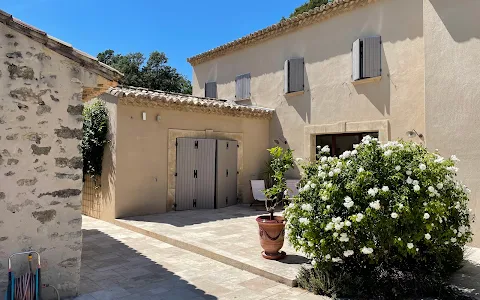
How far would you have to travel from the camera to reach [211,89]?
1470cm

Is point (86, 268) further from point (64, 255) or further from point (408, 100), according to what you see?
point (408, 100)

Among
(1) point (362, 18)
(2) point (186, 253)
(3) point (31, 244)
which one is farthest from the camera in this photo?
(1) point (362, 18)

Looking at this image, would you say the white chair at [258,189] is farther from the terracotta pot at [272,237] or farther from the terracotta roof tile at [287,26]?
the terracotta roof tile at [287,26]

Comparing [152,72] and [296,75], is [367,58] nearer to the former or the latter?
[296,75]

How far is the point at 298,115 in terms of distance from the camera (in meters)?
11.3

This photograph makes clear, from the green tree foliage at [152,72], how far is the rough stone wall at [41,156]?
2432 centimetres

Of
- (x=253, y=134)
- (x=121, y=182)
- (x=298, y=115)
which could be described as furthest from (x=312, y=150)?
(x=121, y=182)

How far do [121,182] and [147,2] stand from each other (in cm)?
748

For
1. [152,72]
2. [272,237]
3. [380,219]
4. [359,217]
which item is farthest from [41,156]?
[152,72]

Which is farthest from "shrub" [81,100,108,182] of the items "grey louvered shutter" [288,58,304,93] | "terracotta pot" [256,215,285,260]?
"grey louvered shutter" [288,58,304,93]

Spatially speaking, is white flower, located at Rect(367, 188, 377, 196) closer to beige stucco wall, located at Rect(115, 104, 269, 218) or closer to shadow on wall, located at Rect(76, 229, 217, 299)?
shadow on wall, located at Rect(76, 229, 217, 299)

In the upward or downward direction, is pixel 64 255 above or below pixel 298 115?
below

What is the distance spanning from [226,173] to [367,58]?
17.5 feet

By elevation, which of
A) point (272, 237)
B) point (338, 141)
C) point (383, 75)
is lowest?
point (272, 237)
